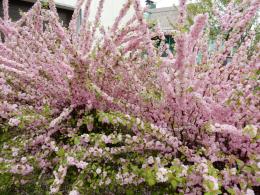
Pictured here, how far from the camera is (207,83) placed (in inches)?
78.5

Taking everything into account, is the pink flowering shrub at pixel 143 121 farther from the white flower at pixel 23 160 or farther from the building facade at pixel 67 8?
the building facade at pixel 67 8

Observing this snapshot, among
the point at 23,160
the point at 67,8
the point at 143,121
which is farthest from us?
the point at 67,8

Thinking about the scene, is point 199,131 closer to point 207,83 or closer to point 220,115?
point 220,115

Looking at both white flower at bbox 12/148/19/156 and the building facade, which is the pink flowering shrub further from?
the building facade

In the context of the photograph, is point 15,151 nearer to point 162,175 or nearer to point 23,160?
point 23,160

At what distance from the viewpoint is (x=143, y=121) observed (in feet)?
6.49

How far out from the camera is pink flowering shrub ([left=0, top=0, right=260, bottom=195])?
1678 millimetres

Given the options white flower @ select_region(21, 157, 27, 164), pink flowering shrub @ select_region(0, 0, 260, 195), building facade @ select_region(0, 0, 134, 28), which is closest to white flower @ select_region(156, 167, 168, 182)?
pink flowering shrub @ select_region(0, 0, 260, 195)

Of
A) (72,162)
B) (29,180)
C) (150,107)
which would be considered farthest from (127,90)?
(29,180)

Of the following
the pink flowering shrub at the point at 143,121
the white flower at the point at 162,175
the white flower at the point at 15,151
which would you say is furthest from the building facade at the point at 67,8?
the white flower at the point at 162,175

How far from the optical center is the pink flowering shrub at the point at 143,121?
1.68 meters

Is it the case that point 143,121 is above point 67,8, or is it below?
below

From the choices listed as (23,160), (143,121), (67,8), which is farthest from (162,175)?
(67,8)

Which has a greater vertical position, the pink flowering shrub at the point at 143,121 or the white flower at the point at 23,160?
the pink flowering shrub at the point at 143,121
